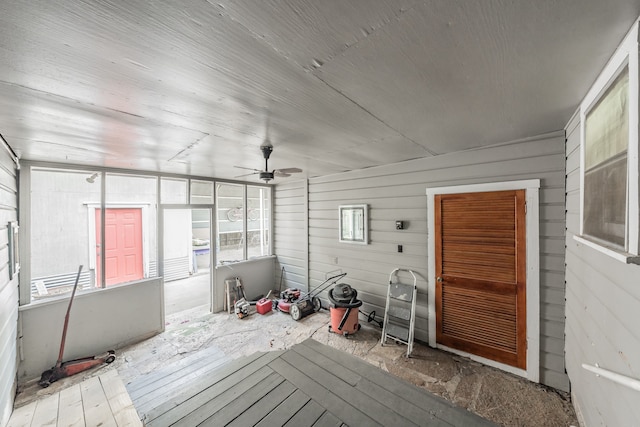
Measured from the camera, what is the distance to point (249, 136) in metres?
2.39

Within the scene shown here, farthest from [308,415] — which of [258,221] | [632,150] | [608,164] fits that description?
[258,221]

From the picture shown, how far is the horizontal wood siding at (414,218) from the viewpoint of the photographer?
253 centimetres

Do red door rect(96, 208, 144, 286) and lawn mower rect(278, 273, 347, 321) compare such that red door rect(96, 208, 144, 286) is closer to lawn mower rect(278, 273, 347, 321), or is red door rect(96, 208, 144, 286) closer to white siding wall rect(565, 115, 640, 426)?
lawn mower rect(278, 273, 347, 321)

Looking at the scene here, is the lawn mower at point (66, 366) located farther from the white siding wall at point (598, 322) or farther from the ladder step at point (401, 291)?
the white siding wall at point (598, 322)

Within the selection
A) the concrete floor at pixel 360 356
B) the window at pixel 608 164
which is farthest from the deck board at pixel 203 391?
the window at pixel 608 164

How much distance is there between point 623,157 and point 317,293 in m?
4.33

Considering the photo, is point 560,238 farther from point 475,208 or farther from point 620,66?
point 620,66

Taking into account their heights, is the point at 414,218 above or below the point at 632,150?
below

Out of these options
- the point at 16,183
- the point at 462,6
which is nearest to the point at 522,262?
the point at 462,6

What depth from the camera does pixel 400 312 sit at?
352 cm

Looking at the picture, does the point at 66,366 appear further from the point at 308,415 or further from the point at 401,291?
the point at 401,291

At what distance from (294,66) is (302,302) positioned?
4.10 metres

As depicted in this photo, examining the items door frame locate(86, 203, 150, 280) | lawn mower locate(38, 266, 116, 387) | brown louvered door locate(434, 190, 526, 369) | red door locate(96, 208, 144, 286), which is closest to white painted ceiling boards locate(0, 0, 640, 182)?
brown louvered door locate(434, 190, 526, 369)

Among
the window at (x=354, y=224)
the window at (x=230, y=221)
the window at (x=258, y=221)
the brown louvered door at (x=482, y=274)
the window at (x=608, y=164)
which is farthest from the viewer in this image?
the window at (x=258, y=221)
